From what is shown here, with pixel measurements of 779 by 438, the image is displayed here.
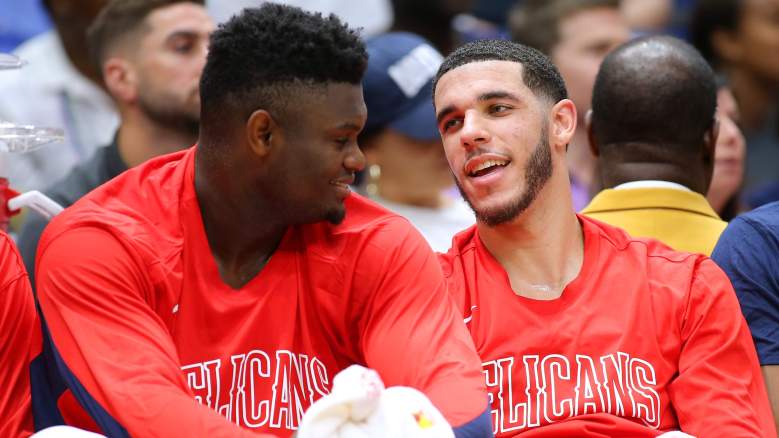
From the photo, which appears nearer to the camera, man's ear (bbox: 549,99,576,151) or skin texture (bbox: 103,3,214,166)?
man's ear (bbox: 549,99,576,151)

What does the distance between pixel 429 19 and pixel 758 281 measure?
3.22m

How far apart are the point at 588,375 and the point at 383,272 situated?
537mm

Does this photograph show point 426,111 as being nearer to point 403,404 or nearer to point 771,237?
point 771,237

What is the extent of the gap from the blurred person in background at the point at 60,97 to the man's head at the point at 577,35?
6.06ft

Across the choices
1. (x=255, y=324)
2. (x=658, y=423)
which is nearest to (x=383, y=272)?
(x=255, y=324)

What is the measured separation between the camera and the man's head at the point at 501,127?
3.13m

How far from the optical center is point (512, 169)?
3145 millimetres

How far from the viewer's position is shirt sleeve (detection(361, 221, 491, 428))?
8.70ft

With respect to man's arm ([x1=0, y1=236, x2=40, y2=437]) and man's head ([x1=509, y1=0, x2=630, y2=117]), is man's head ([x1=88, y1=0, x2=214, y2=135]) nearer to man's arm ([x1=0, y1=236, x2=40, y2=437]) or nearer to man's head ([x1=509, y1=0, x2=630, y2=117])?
man's head ([x1=509, y1=0, x2=630, y2=117])

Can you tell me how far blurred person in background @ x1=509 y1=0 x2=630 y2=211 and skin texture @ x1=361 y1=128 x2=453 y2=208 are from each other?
0.90 m

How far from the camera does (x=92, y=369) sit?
257 centimetres

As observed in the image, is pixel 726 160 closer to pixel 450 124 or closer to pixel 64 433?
pixel 450 124

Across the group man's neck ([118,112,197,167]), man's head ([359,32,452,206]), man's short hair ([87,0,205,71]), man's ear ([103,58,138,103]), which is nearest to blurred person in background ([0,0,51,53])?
man's short hair ([87,0,205,71])

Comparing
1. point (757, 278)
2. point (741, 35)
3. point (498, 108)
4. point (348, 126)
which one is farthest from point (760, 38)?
point (348, 126)
